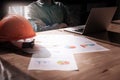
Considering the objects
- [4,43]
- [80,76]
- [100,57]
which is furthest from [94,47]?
[4,43]

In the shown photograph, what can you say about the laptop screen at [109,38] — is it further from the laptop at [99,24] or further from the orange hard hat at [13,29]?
the orange hard hat at [13,29]

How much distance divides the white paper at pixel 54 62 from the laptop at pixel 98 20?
54 centimetres

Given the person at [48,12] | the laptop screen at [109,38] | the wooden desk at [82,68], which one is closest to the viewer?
the wooden desk at [82,68]

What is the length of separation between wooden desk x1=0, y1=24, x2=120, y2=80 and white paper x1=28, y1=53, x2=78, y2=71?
25 mm

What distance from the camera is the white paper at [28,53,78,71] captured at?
2.62ft

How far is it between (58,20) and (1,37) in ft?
5.86

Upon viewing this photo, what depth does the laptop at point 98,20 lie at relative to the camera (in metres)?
1.41

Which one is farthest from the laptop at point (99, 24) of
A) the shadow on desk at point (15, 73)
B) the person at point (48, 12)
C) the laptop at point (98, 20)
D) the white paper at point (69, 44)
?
the person at point (48, 12)

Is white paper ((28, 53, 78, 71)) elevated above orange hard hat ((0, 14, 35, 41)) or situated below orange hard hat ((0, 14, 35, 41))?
below

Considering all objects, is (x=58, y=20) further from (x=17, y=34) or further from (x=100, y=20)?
(x=17, y=34)

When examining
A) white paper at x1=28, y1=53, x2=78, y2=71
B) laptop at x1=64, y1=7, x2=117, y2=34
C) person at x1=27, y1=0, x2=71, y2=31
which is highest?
laptop at x1=64, y1=7, x2=117, y2=34

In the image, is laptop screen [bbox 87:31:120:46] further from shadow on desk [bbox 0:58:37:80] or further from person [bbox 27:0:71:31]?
person [bbox 27:0:71:31]

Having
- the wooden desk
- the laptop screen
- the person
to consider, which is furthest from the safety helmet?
the person

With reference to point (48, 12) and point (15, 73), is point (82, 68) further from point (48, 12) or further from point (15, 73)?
point (48, 12)
